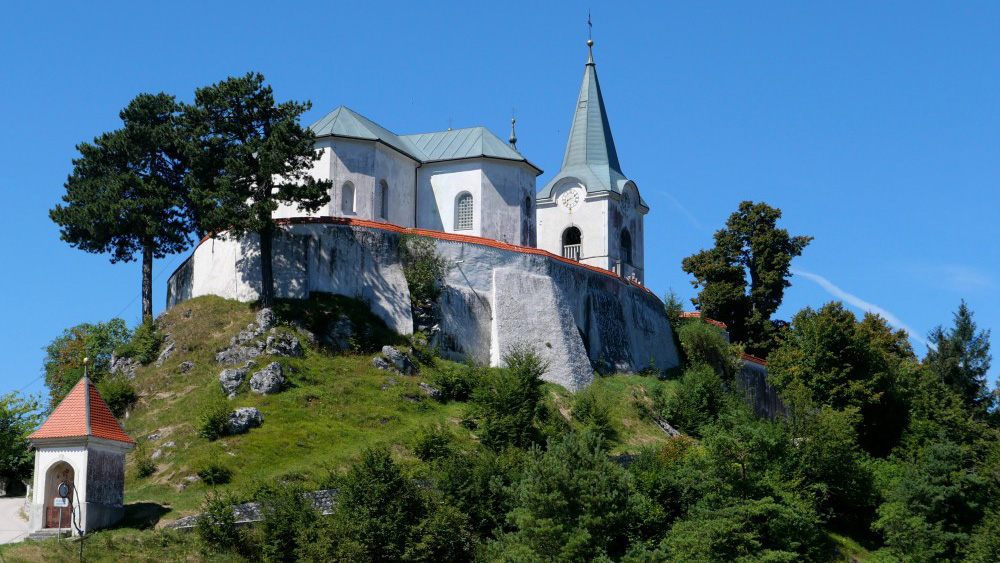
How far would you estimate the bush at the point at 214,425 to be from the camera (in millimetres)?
48438

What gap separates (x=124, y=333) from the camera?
62.6 metres

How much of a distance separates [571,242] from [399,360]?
22090 millimetres

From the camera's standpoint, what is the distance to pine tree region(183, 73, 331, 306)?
182 feet

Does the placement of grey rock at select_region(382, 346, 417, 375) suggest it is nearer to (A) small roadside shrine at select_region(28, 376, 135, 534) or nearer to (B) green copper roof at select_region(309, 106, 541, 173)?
(B) green copper roof at select_region(309, 106, 541, 173)

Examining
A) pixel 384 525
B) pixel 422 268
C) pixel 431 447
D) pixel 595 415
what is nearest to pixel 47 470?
pixel 384 525

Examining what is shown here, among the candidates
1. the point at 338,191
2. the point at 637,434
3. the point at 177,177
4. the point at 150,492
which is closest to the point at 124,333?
the point at 177,177

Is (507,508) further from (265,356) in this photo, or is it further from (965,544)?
(965,544)

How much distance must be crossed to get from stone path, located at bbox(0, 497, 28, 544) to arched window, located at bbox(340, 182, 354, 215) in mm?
21523

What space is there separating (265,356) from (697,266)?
1208 inches

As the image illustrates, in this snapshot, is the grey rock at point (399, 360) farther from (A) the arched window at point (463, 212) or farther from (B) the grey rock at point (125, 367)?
(A) the arched window at point (463, 212)

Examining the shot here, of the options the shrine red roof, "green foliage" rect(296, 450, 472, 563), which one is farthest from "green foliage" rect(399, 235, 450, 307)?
the shrine red roof

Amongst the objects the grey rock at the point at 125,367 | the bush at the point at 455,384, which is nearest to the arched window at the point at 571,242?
the bush at the point at 455,384

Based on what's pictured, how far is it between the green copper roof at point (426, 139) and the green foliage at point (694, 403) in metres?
15.0

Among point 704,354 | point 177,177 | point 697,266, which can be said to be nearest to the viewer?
point 177,177
